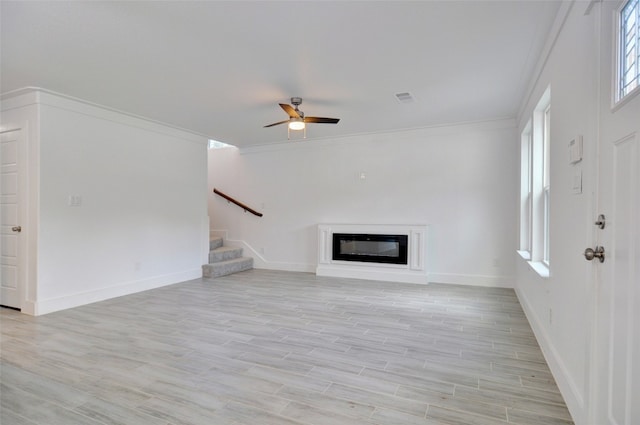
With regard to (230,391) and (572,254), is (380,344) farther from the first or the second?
(572,254)

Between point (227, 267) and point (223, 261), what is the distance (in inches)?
13.4

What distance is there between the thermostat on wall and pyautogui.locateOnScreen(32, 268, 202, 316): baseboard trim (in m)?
5.24

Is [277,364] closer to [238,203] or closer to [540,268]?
[540,268]

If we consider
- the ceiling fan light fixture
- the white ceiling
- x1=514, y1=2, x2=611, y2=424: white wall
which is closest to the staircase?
the white ceiling

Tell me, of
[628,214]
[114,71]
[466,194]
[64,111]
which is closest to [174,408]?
[628,214]

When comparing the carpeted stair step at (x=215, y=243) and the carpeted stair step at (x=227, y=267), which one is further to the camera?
the carpeted stair step at (x=215, y=243)

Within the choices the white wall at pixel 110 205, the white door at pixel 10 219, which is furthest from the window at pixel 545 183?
the white door at pixel 10 219

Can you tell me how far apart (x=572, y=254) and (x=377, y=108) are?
3.17 m

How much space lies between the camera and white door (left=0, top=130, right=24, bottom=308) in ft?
13.1

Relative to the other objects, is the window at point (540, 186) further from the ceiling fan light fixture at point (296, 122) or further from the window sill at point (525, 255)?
the ceiling fan light fixture at point (296, 122)

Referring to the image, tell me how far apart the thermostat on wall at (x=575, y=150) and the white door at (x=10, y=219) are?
542 cm

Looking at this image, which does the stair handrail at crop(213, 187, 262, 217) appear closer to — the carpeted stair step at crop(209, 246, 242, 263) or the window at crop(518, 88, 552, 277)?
the carpeted stair step at crop(209, 246, 242, 263)

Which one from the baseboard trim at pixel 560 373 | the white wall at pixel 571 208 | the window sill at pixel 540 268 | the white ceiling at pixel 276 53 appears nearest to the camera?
the white wall at pixel 571 208

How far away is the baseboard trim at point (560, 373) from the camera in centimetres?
182
